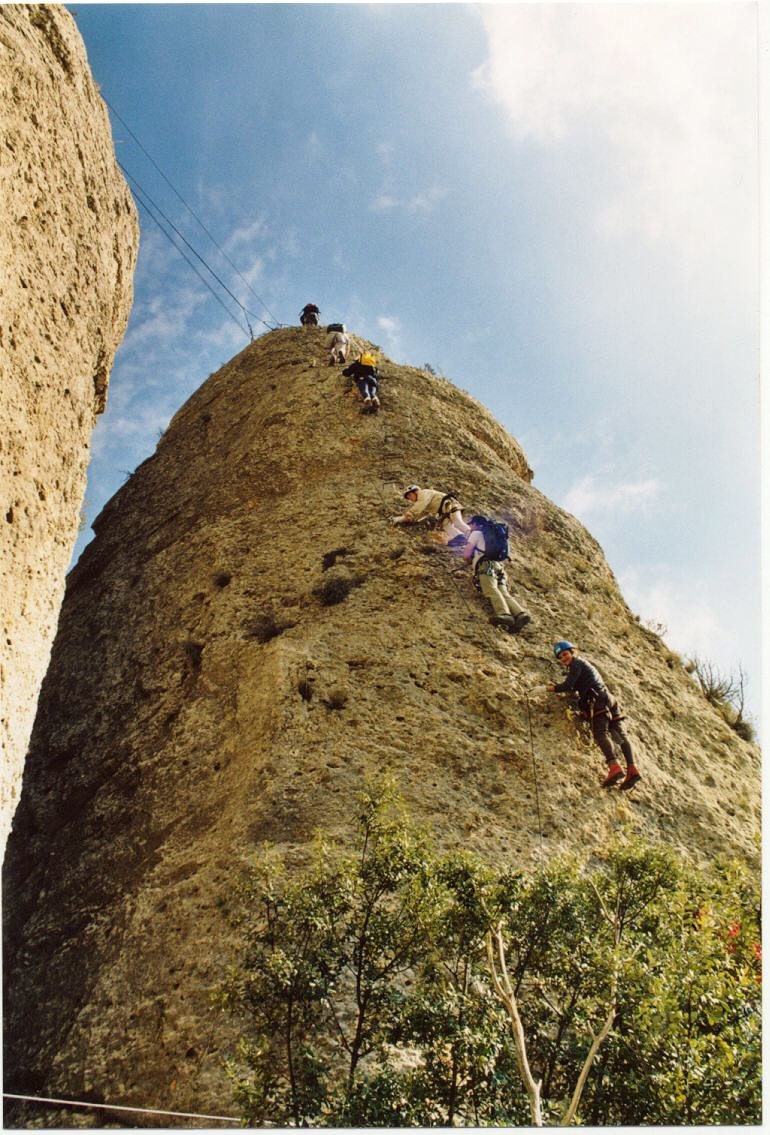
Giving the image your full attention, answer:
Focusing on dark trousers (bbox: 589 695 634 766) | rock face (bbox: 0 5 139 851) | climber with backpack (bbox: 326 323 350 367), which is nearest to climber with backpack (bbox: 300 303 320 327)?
climber with backpack (bbox: 326 323 350 367)

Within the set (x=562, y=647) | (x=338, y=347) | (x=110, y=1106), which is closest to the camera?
(x=110, y=1106)

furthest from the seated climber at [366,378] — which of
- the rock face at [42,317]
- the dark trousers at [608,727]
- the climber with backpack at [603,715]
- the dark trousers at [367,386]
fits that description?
the dark trousers at [608,727]

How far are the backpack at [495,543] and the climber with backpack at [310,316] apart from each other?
29.4 feet

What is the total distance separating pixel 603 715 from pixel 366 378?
22.7ft

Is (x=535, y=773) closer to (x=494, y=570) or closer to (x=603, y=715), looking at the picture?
(x=603, y=715)

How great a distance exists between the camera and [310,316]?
16.6 metres

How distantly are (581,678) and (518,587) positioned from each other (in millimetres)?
1884

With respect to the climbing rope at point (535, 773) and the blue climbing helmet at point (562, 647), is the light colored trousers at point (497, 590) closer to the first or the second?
the blue climbing helmet at point (562, 647)

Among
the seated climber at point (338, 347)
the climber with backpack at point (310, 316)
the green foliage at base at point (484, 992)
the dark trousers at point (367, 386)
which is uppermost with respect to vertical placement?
the climber with backpack at point (310, 316)

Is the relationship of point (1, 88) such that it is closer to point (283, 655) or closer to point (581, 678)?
point (283, 655)

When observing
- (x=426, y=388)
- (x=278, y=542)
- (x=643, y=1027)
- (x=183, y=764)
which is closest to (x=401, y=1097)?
(x=643, y=1027)

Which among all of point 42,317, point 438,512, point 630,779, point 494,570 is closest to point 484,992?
point 630,779

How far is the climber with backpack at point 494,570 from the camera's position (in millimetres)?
8562

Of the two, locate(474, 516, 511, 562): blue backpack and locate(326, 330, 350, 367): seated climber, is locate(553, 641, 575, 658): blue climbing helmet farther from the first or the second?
locate(326, 330, 350, 367): seated climber
